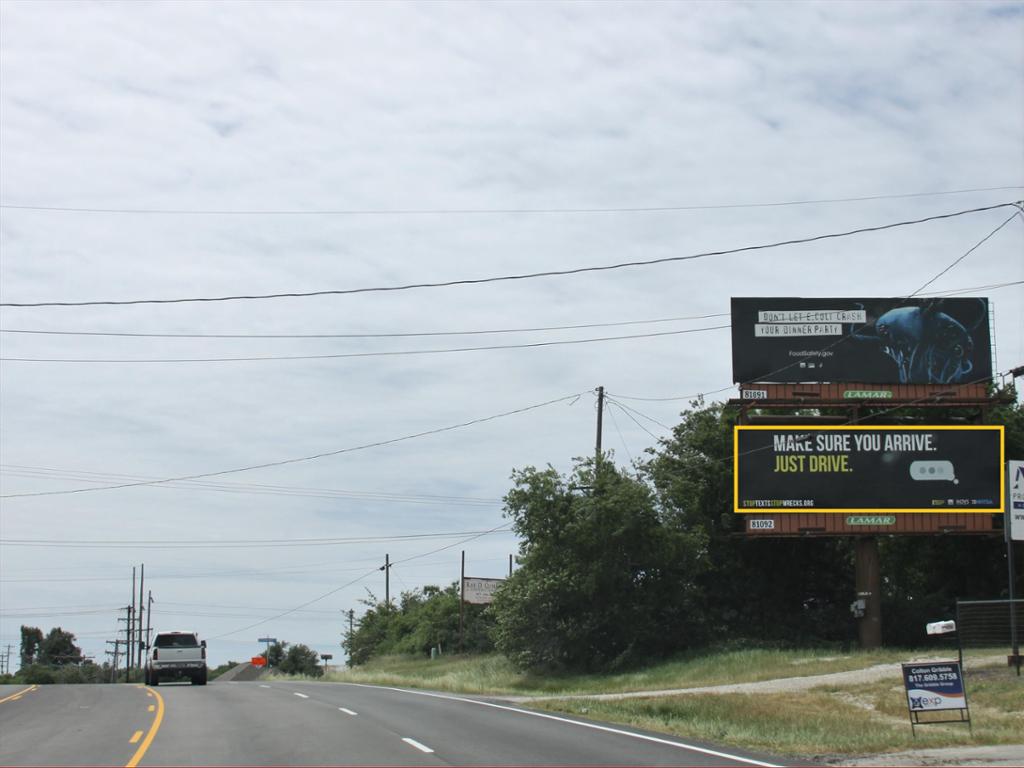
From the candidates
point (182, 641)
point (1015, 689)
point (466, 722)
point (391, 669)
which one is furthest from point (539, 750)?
point (391, 669)

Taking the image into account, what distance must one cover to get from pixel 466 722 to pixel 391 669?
4184 centimetres

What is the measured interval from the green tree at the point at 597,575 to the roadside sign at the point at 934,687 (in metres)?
20.1

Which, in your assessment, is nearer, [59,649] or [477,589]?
[477,589]

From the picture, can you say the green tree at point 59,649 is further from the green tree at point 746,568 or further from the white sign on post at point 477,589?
the green tree at point 746,568

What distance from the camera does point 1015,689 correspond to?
2312 cm

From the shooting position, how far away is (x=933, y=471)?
3584cm

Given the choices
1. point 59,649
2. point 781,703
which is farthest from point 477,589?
point 59,649

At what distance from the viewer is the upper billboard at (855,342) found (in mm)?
36969

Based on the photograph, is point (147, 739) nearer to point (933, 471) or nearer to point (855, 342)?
point (933, 471)

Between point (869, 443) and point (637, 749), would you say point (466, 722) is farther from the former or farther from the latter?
point (869, 443)

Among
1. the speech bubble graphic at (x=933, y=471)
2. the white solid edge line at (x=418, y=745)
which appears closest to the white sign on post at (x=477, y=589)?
the speech bubble graphic at (x=933, y=471)

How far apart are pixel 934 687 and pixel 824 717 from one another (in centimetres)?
323

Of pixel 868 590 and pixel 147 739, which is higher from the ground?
pixel 868 590

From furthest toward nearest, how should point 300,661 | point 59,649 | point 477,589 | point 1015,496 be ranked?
point 59,649
point 300,661
point 477,589
point 1015,496
